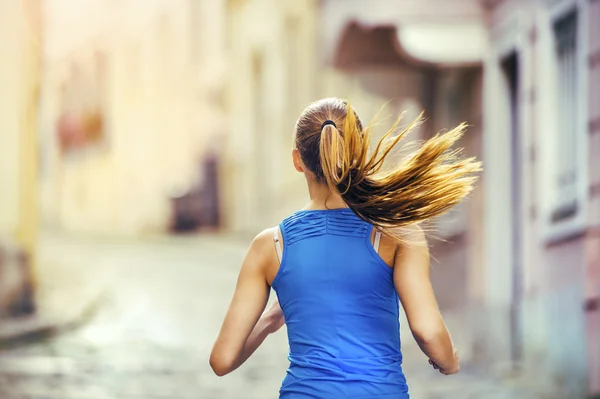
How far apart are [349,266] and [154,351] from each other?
32.7ft

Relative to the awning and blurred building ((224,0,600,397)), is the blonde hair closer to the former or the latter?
blurred building ((224,0,600,397))

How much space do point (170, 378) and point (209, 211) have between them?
20347 mm

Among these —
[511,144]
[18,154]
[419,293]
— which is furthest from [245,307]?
[18,154]

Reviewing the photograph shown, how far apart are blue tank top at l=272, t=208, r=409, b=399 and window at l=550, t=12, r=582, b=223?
274 inches

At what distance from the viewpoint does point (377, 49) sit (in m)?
14.7

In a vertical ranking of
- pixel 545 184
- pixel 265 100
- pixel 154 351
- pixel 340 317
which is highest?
pixel 265 100

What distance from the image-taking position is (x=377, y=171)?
2578 millimetres

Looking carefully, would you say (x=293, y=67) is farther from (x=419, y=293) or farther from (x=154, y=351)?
(x=419, y=293)

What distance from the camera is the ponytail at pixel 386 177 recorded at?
253cm

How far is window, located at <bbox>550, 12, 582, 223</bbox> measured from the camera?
30.8ft

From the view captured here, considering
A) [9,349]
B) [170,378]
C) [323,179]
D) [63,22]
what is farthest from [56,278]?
[323,179]

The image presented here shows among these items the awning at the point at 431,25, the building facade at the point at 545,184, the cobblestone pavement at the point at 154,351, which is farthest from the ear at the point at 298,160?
the awning at the point at 431,25

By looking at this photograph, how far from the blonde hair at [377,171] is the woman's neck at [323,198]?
0.06 feet

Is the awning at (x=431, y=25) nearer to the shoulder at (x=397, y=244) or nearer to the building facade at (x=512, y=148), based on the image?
the building facade at (x=512, y=148)
